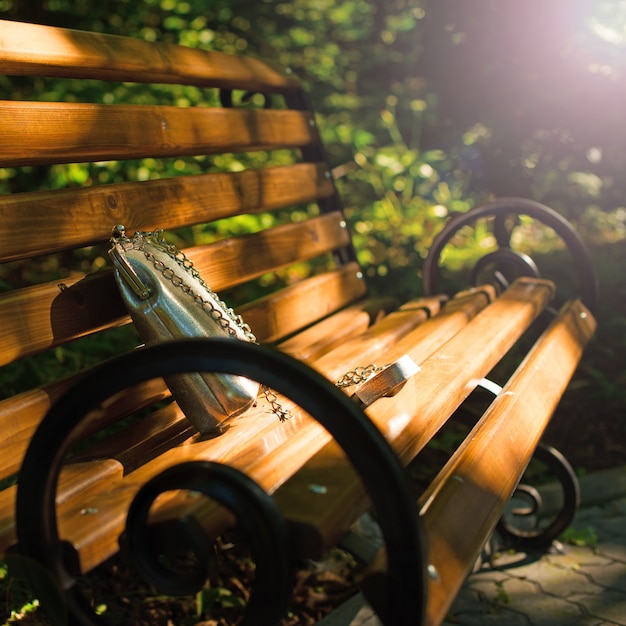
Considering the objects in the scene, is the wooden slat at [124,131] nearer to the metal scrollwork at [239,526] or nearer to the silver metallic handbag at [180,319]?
the silver metallic handbag at [180,319]

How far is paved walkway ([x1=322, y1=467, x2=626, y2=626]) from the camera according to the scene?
7.51 feet

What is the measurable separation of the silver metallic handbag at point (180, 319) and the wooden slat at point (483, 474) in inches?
18.7

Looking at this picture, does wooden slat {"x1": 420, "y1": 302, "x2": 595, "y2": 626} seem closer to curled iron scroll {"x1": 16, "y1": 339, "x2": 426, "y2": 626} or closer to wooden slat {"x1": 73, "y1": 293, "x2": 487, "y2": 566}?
curled iron scroll {"x1": 16, "y1": 339, "x2": 426, "y2": 626}

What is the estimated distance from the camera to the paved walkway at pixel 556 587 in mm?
2289

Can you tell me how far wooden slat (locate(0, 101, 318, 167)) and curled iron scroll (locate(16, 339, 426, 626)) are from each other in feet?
2.53

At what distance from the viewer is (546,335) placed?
2.44 metres

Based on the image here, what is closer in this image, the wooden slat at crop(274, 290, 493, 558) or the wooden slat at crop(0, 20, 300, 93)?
A: the wooden slat at crop(274, 290, 493, 558)

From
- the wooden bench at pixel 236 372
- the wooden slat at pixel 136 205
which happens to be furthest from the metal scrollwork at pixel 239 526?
the wooden slat at pixel 136 205

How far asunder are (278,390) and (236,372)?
0.23 ft

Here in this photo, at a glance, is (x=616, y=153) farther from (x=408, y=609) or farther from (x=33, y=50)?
(x=408, y=609)

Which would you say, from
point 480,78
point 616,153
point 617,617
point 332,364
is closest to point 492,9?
point 480,78

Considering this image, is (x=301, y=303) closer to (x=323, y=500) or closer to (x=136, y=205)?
(x=136, y=205)

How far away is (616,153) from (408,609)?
158 inches

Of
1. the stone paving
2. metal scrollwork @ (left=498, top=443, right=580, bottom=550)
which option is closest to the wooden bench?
metal scrollwork @ (left=498, top=443, right=580, bottom=550)
